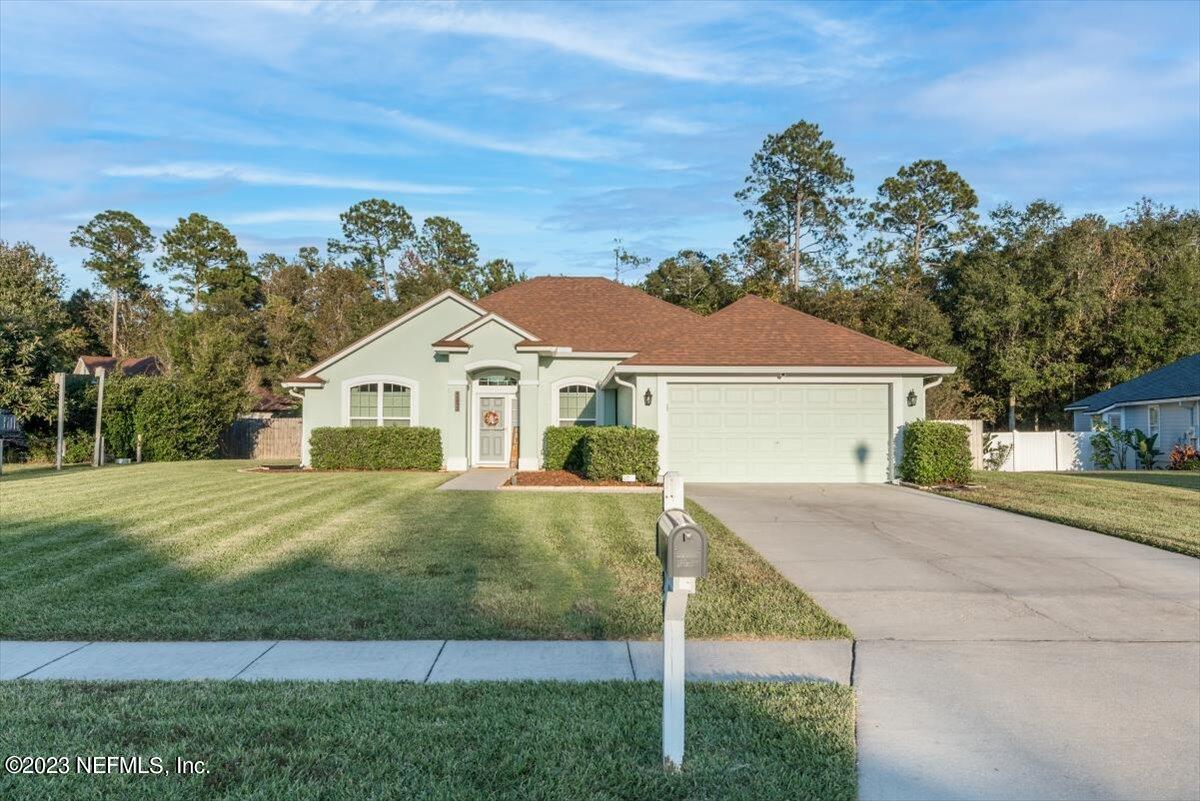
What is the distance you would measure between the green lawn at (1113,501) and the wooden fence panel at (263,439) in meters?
22.6

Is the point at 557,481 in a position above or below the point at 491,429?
below

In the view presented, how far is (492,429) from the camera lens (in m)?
22.7

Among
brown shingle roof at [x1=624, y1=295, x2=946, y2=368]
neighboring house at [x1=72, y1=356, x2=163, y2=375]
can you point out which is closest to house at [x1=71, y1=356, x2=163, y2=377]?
neighboring house at [x1=72, y1=356, x2=163, y2=375]

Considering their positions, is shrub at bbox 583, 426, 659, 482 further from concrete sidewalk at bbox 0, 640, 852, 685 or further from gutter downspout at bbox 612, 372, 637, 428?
concrete sidewalk at bbox 0, 640, 852, 685

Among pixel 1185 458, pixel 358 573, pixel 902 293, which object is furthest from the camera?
pixel 902 293

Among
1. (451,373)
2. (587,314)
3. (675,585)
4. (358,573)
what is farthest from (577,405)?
(675,585)

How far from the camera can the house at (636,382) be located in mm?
18688

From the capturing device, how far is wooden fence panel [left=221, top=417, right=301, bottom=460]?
2992 centimetres

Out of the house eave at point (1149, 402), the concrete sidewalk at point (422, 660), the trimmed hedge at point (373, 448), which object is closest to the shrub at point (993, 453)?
the house eave at point (1149, 402)

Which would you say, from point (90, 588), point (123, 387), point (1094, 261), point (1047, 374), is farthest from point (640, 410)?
point (1094, 261)

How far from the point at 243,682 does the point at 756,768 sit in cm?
307

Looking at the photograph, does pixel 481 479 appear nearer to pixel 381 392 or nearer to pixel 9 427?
pixel 381 392

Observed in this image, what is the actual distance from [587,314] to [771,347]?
23.2 feet

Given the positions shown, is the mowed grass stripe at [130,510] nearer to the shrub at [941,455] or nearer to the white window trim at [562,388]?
the white window trim at [562,388]
